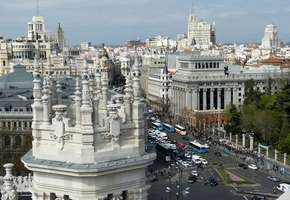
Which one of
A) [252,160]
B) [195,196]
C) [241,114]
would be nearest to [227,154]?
[252,160]

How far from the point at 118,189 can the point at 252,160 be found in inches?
2138

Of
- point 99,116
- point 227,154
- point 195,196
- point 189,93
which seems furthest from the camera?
point 189,93

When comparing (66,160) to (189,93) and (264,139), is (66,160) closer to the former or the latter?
(264,139)

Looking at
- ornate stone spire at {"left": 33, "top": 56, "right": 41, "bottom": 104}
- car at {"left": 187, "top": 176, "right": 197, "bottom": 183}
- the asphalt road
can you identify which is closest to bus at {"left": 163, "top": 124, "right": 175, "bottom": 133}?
the asphalt road

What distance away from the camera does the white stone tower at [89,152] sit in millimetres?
7824

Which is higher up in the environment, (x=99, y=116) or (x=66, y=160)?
(x=99, y=116)

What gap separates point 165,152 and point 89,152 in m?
55.2

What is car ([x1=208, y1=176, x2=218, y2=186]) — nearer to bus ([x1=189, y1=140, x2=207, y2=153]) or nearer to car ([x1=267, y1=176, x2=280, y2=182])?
car ([x1=267, y1=176, x2=280, y2=182])

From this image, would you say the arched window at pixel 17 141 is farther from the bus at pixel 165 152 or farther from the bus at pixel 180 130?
the bus at pixel 180 130

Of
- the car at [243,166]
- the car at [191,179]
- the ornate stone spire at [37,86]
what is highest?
the ornate stone spire at [37,86]

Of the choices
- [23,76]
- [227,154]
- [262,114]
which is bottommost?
[227,154]

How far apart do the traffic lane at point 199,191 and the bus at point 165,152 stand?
9672mm

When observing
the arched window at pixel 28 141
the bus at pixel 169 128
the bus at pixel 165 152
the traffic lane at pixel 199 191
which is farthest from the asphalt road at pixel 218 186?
the bus at pixel 169 128

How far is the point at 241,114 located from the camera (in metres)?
75.7
